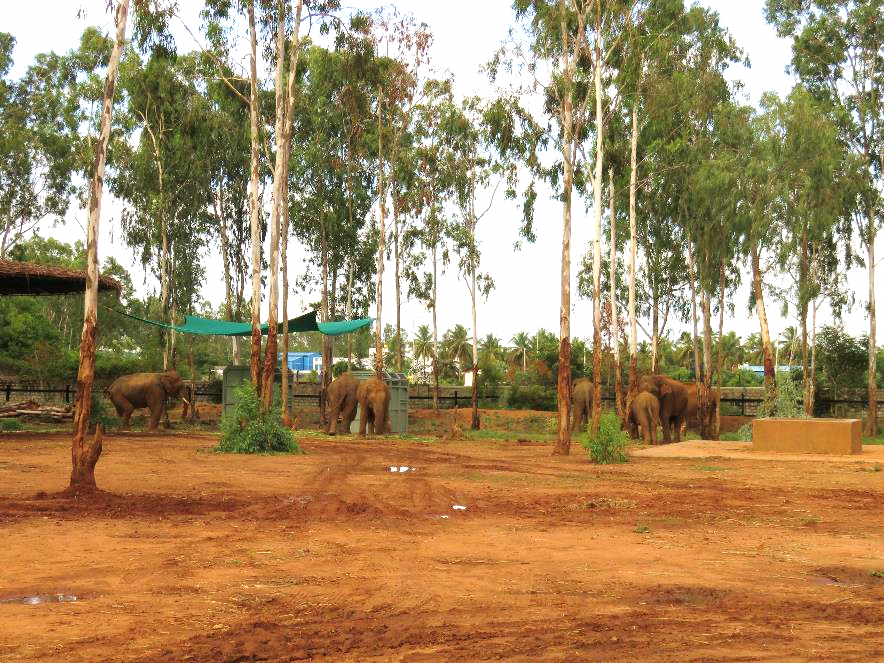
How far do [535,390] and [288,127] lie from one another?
2190cm

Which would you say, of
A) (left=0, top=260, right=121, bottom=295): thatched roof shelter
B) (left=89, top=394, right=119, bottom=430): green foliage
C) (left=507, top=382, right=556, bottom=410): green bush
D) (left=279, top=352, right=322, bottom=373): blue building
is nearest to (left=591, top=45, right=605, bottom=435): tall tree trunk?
(left=0, top=260, right=121, bottom=295): thatched roof shelter

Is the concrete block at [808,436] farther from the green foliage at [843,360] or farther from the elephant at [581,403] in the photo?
the green foliage at [843,360]

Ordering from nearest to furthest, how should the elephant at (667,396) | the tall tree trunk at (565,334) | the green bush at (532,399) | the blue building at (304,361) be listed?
the tall tree trunk at (565,334) < the elephant at (667,396) < the green bush at (532,399) < the blue building at (304,361)

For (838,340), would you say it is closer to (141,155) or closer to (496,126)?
(496,126)

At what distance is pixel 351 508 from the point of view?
10.9m

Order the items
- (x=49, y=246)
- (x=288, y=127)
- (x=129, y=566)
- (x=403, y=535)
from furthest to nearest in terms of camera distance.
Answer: (x=49, y=246), (x=288, y=127), (x=403, y=535), (x=129, y=566)

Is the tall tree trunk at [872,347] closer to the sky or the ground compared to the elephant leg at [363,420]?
closer to the sky

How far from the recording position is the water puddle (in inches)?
240

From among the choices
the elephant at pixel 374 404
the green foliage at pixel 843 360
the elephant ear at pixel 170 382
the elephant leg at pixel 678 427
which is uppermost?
the green foliage at pixel 843 360

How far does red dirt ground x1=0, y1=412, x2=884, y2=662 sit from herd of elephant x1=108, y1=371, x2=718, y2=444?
40.9 feet

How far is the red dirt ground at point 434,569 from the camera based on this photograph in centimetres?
530

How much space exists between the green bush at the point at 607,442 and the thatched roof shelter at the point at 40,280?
1062 centimetres

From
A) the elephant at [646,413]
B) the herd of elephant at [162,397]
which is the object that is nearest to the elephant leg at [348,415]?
the herd of elephant at [162,397]

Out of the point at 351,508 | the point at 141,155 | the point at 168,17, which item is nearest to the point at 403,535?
the point at 351,508
